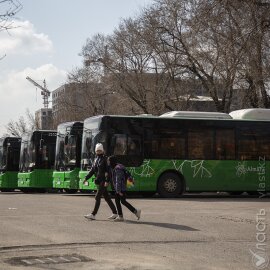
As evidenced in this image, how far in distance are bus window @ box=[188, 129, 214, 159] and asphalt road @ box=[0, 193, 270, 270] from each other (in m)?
6.89

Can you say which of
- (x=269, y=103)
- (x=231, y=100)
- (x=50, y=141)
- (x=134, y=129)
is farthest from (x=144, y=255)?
(x=231, y=100)

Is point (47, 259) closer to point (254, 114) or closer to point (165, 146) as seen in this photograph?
point (165, 146)

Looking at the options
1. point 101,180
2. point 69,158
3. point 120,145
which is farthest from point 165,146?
point 101,180

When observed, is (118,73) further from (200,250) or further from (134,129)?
(200,250)

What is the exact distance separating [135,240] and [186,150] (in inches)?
519

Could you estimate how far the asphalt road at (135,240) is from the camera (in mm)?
9156

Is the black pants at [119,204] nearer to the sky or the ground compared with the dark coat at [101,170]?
nearer to the ground

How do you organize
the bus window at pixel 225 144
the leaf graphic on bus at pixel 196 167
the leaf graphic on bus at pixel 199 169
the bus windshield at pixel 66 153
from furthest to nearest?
the bus windshield at pixel 66 153, the bus window at pixel 225 144, the leaf graphic on bus at pixel 199 169, the leaf graphic on bus at pixel 196 167

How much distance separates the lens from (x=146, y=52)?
1674 inches

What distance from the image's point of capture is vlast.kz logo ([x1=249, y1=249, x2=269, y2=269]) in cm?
901

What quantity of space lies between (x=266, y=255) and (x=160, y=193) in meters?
14.4

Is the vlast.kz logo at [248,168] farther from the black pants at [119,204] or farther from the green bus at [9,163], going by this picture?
the green bus at [9,163]

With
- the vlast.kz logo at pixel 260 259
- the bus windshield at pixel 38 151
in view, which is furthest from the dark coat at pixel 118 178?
the bus windshield at pixel 38 151

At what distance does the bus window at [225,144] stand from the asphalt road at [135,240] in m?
7.14
